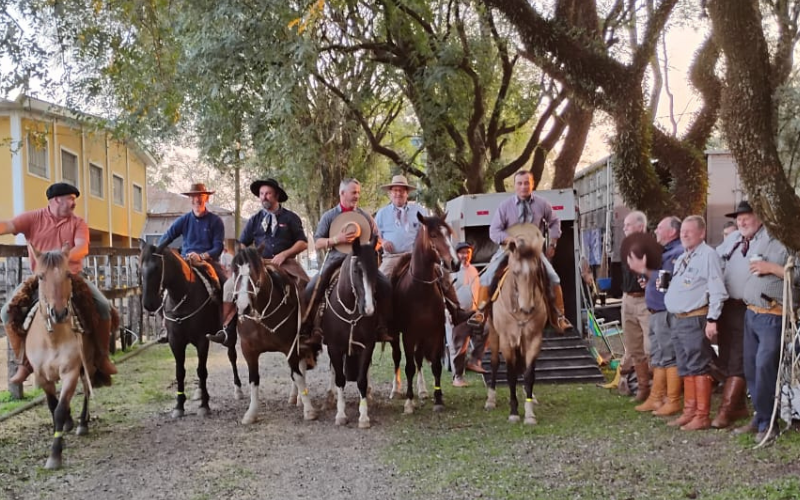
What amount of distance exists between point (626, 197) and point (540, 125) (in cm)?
866

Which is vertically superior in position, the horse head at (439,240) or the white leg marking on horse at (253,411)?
the horse head at (439,240)

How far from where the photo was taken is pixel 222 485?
5.89 meters

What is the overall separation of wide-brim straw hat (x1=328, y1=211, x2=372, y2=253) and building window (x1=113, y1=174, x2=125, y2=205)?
23.3 metres

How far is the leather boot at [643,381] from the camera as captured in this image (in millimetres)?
8734

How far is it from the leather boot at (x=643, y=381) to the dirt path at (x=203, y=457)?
10.1ft

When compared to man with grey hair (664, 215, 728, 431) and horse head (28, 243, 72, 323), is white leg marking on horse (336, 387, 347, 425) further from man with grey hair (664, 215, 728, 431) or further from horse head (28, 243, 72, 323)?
man with grey hair (664, 215, 728, 431)

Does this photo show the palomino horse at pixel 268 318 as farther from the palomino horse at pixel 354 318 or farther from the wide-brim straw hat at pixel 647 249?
the wide-brim straw hat at pixel 647 249

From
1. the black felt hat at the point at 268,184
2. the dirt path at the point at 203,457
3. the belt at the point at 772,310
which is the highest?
the black felt hat at the point at 268,184

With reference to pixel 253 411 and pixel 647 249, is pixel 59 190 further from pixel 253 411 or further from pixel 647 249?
pixel 647 249

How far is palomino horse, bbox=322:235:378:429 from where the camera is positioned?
7508 millimetres

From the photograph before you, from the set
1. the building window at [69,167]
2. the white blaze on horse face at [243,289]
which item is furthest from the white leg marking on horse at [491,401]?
the building window at [69,167]

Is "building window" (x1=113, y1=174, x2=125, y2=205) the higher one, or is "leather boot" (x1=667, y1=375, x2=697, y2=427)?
"building window" (x1=113, y1=174, x2=125, y2=205)

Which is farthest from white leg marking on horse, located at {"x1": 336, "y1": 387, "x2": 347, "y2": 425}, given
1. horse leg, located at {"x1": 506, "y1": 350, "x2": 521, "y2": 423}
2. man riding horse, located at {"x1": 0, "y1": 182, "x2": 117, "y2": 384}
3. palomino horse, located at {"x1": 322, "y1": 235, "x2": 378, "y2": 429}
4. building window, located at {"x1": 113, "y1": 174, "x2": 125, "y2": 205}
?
building window, located at {"x1": 113, "y1": 174, "x2": 125, "y2": 205}

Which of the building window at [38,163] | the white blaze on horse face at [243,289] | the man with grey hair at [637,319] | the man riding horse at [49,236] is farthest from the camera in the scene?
the building window at [38,163]
